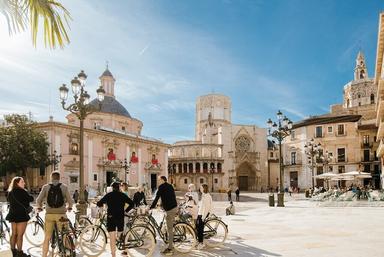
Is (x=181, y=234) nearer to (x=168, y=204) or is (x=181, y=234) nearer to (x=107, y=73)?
(x=168, y=204)

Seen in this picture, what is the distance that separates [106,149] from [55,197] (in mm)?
36876

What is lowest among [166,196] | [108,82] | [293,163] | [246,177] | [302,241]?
A: [246,177]

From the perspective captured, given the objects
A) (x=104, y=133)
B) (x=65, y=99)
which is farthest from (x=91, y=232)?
(x=104, y=133)

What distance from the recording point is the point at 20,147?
3350 centimetres

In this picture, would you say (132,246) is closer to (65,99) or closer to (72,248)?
(72,248)

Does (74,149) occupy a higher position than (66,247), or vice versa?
(74,149)

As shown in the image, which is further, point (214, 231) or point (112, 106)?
point (112, 106)

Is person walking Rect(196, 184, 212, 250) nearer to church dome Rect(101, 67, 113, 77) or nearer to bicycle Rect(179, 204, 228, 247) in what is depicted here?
bicycle Rect(179, 204, 228, 247)

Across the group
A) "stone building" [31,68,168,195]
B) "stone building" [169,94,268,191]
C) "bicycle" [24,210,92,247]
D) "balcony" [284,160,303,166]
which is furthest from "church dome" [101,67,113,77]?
"bicycle" [24,210,92,247]

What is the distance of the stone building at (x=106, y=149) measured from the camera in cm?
3684

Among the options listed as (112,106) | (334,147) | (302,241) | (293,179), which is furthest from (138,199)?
(293,179)

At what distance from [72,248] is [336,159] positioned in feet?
164

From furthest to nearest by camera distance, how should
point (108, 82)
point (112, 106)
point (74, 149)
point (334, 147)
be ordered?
point (108, 82) → point (334, 147) → point (112, 106) → point (74, 149)

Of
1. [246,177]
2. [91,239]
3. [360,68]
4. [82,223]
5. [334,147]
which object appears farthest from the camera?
[360,68]
